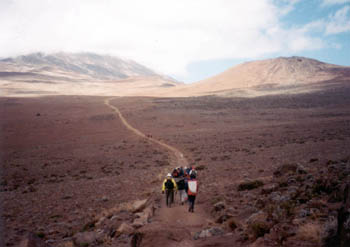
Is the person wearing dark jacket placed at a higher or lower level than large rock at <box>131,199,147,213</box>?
higher

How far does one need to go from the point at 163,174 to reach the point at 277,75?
91.2 meters

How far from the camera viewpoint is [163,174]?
18.5 m

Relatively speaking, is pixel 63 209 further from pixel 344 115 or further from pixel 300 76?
pixel 300 76

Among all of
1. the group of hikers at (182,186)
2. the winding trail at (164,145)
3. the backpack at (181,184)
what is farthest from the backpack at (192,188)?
the winding trail at (164,145)

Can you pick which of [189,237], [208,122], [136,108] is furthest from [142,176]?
[136,108]

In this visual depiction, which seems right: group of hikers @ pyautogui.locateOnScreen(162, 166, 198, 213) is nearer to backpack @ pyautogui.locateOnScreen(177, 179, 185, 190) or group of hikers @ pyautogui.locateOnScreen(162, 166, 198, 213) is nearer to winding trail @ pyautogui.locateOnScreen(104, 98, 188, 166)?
backpack @ pyautogui.locateOnScreen(177, 179, 185, 190)

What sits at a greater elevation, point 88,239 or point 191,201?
point 191,201

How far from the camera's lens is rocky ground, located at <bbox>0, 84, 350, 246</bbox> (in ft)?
22.6

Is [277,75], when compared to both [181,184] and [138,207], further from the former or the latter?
[138,207]

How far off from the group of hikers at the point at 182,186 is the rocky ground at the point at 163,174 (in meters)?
0.60

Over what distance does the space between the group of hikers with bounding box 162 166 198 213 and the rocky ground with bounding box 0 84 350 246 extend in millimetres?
605

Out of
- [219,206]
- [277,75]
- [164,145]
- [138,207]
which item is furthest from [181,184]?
[277,75]

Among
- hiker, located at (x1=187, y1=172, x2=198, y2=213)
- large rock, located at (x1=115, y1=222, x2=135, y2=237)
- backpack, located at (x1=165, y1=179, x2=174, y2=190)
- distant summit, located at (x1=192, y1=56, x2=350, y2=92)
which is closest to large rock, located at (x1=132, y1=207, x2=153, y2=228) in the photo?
large rock, located at (x1=115, y1=222, x2=135, y2=237)

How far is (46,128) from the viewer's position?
40.6 m
